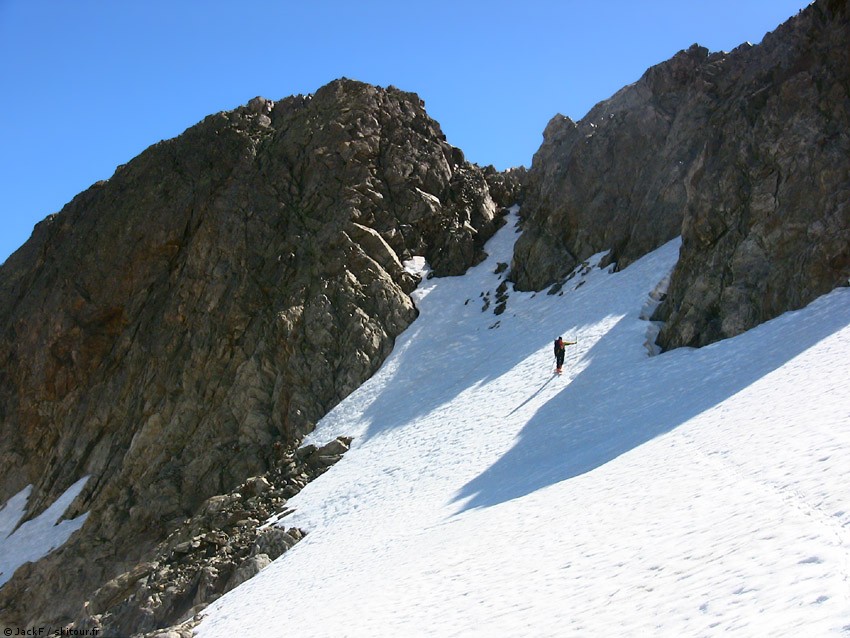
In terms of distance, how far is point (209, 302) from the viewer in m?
39.7

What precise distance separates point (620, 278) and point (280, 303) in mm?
17840

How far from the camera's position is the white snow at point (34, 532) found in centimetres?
3288

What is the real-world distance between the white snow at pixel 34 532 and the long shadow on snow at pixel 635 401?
899 inches

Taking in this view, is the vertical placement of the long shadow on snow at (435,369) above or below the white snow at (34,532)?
below

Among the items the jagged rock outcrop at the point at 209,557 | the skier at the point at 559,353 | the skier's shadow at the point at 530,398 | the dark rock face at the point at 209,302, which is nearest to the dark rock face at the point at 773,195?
the skier at the point at 559,353

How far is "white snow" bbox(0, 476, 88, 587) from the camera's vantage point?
32.9m

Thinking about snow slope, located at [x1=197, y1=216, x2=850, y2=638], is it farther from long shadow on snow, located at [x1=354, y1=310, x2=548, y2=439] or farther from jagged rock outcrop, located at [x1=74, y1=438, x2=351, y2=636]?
jagged rock outcrop, located at [x1=74, y1=438, x2=351, y2=636]

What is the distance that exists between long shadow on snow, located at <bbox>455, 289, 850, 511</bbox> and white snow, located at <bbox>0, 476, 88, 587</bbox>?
22833mm

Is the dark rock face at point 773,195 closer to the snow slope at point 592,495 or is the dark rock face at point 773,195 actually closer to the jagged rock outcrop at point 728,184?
the jagged rock outcrop at point 728,184

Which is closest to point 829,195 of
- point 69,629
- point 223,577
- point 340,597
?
point 340,597

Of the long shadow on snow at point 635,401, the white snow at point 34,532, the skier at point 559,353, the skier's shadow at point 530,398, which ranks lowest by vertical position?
the long shadow on snow at point 635,401

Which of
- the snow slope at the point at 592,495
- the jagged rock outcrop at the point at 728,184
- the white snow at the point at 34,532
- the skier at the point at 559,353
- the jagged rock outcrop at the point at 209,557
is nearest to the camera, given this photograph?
the snow slope at the point at 592,495

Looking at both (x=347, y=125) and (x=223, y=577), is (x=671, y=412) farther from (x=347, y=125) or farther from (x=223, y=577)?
(x=347, y=125)

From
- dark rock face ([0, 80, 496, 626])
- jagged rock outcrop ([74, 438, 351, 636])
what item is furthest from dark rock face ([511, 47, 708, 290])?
jagged rock outcrop ([74, 438, 351, 636])
